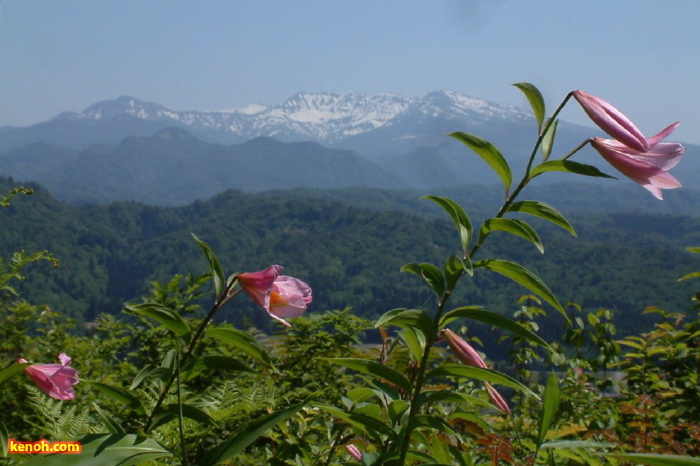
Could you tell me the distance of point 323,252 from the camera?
126 m

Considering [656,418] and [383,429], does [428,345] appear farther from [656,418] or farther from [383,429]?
[656,418]

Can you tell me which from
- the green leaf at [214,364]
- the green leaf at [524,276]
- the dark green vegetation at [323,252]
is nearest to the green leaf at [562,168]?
the green leaf at [524,276]

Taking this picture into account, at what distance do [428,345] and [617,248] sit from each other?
11048cm

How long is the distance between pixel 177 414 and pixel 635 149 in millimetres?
755

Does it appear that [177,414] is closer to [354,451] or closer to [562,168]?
[354,451]

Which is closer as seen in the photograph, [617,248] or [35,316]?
[35,316]

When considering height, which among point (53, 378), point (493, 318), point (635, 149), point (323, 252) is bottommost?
point (323, 252)

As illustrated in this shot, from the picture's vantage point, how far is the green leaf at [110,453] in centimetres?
75

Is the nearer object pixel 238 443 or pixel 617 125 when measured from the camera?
pixel 238 443

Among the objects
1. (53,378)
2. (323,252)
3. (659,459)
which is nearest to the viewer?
(659,459)

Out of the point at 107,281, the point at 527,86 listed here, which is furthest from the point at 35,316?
the point at 107,281

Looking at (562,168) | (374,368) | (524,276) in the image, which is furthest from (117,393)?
(562,168)

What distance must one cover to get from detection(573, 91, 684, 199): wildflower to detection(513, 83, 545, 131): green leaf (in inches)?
2.6

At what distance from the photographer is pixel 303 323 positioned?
8.22 feet
